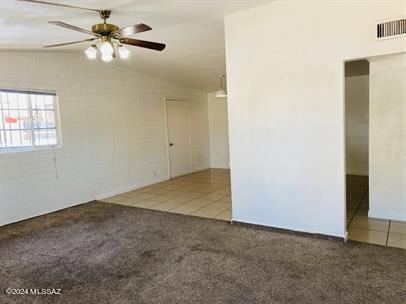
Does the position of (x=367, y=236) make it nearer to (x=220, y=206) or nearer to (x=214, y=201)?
(x=220, y=206)

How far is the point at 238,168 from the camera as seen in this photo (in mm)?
3891

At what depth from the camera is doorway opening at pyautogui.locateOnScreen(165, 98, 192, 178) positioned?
743 centimetres

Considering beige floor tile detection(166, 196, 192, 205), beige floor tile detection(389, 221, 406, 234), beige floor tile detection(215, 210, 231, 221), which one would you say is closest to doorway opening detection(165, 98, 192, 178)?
beige floor tile detection(166, 196, 192, 205)

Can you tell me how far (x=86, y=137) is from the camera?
5.42 metres

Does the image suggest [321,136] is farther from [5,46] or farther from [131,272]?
[5,46]

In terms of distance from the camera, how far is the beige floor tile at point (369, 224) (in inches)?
142

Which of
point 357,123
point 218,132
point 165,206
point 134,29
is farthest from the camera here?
point 218,132

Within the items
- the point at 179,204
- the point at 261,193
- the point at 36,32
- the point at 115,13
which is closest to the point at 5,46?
the point at 36,32

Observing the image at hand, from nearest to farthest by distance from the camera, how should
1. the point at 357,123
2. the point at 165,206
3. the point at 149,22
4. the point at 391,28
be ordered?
the point at 391,28 < the point at 149,22 < the point at 165,206 < the point at 357,123

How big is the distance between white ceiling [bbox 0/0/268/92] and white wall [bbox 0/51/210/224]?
0.62m

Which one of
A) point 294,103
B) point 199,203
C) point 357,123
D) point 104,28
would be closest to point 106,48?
point 104,28

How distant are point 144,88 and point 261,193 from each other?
398 centimetres

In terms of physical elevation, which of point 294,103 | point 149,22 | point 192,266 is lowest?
point 192,266

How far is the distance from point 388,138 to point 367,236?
1.28 metres
